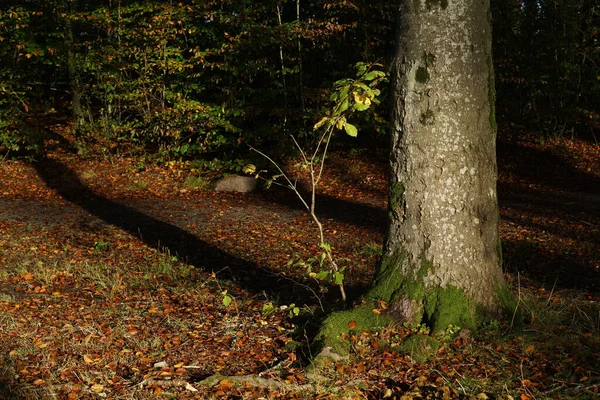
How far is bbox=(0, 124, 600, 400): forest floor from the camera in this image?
3.88 m

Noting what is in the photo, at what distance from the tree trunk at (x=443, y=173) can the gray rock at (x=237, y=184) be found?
9559mm

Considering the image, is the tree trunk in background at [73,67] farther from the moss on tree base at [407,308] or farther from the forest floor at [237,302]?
the moss on tree base at [407,308]

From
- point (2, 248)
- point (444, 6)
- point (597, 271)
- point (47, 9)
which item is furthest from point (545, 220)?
point (47, 9)

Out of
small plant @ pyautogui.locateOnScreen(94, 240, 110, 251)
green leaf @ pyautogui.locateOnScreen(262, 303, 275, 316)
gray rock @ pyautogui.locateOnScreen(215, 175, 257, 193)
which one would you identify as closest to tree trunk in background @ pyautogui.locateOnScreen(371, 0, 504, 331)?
green leaf @ pyautogui.locateOnScreen(262, 303, 275, 316)

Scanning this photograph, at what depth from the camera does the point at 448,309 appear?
4.38 meters

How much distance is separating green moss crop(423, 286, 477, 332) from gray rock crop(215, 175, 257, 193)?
383 inches

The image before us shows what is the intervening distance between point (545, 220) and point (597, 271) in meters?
3.18

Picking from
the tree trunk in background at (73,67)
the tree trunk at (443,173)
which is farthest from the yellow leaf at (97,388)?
the tree trunk in background at (73,67)

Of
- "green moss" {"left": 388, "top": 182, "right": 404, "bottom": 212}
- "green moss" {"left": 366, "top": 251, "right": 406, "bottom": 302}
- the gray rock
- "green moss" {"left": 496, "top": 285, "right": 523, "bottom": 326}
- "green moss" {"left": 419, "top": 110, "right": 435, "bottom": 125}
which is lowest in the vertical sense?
the gray rock

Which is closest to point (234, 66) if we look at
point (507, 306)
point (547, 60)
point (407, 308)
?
point (547, 60)

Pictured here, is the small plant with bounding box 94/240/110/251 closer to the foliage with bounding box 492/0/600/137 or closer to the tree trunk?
the tree trunk

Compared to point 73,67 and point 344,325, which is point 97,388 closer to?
point 344,325

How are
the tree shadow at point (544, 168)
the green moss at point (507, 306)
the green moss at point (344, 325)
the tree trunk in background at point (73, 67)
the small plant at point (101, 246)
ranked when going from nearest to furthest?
the green moss at point (344, 325), the green moss at point (507, 306), the small plant at point (101, 246), the tree shadow at point (544, 168), the tree trunk in background at point (73, 67)

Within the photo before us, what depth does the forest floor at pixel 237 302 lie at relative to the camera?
3881 mm
